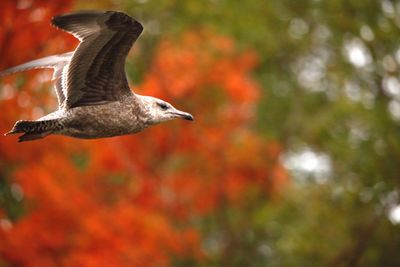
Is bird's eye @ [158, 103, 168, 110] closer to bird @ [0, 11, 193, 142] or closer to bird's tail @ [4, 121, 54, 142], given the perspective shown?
bird @ [0, 11, 193, 142]

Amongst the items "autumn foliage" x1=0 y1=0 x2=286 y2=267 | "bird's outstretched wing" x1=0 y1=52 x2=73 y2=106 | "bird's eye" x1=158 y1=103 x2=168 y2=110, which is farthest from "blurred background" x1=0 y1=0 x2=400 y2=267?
"bird's eye" x1=158 y1=103 x2=168 y2=110

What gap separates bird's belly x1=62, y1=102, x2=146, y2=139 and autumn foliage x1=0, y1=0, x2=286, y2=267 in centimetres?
474

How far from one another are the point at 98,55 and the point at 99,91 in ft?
0.83

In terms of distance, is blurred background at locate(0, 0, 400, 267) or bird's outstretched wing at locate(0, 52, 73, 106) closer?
bird's outstretched wing at locate(0, 52, 73, 106)

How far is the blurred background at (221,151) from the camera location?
13.2 meters

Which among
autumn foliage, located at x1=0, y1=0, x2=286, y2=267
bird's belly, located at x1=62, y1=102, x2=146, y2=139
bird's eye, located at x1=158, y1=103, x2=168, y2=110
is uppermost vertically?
autumn foliage, located at x1=0, y1=0, x2=286, y2=267

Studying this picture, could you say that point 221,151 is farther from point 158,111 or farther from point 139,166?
point 158,111

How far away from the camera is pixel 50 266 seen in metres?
13.6

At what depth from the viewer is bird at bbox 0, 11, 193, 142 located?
231 inches

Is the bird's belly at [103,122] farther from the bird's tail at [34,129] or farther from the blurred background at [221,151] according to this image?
the blurred background at [221,151]

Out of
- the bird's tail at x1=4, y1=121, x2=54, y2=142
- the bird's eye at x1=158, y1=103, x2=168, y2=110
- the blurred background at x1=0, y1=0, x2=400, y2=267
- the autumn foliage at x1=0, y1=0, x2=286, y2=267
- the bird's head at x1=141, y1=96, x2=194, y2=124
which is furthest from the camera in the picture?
the blurred background at x1=0, y1=0, x2=400, y2=267

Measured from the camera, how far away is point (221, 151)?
59.0 feet

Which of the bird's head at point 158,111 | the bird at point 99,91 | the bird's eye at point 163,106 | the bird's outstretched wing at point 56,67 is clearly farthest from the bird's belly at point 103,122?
the bird's outstretched wing at point 56,67

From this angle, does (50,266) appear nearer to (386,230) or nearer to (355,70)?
(386,230)
